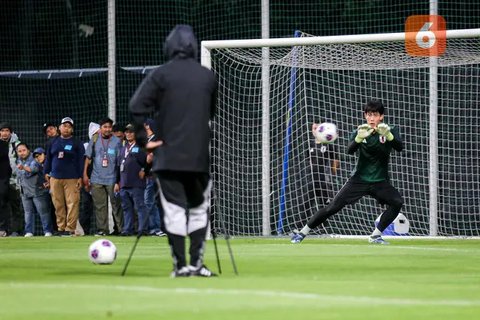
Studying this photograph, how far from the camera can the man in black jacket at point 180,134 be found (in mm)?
12211

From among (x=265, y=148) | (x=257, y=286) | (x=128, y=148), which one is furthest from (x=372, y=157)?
(x=257, y=286)

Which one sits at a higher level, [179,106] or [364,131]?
[179,106]

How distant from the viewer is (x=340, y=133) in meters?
25.0

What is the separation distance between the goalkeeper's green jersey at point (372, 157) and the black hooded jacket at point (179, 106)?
307 inches

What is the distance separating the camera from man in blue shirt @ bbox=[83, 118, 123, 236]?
25.5 m

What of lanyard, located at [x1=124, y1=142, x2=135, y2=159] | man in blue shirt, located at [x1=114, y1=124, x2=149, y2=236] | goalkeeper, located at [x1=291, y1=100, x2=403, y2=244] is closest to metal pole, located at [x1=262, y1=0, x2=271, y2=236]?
man in blue shirt, located at [x1=114, y1=124, x2=149, y2=236]

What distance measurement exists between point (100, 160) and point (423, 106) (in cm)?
606

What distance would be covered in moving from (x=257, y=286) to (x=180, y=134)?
177 cm

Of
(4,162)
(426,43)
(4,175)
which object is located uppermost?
(426,43)

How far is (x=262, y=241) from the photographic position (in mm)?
21906

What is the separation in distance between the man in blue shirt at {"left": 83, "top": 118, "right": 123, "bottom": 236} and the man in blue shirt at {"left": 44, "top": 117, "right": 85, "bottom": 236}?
0.76 feet

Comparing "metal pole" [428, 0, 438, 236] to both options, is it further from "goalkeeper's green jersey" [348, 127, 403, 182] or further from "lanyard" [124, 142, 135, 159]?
"lanyard" [124, 142, 135, 159]

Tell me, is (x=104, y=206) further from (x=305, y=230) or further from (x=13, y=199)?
(x=305, y=230)

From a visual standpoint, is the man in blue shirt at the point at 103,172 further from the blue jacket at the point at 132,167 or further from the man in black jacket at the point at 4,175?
the man in black jacket at the point at 4,175
